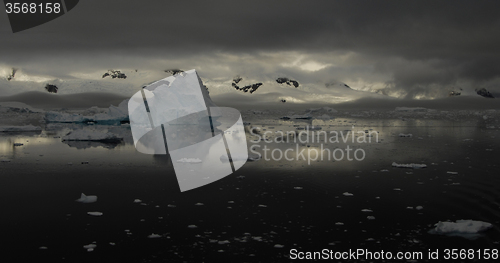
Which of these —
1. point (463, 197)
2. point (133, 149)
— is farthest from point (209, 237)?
point (133, 149)

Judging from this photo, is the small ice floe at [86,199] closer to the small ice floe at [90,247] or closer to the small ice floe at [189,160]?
the small ice floe at [90,247]

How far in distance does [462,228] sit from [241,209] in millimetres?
3324

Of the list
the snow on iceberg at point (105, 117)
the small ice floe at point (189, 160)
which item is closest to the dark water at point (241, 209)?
the small ice floe at point (189, 160)

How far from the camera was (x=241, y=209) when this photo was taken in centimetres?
614

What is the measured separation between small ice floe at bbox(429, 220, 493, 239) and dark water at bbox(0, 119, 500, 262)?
0.42ft

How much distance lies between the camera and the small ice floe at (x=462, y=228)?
5.07 metres

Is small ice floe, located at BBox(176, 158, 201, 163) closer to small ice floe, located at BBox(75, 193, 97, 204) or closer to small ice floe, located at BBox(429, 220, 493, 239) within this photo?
small ice floe, located at BBox(75, 193, 97, 204)

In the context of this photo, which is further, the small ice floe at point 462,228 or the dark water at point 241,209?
the small ice floe at point 462,228

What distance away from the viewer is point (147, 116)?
93.4 ft

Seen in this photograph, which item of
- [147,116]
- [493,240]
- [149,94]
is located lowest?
[493,240]

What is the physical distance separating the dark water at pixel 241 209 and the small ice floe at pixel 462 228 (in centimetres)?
13

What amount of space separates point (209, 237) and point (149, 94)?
87.8 feet

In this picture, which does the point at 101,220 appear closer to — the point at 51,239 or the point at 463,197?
the point at 51,239

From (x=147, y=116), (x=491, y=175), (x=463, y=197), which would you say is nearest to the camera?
(x=463, y=197)
